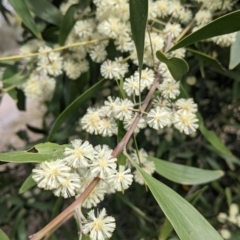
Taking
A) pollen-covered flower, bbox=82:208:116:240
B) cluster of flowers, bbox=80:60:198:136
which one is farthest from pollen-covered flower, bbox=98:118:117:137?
pollen-covered flower, bbox=82:208:116:240

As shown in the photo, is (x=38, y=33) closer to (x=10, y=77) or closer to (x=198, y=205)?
(x=10, y=77)

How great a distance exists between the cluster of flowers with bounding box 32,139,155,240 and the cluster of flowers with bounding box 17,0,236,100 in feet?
0.58

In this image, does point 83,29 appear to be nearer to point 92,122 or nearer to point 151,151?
point 92,122

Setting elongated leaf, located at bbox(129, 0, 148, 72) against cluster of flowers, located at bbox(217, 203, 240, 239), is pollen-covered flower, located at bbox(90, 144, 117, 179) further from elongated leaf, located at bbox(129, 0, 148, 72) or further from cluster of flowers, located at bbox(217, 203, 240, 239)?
cluster of flowers, located at bbox(217, 203, 240, 239)

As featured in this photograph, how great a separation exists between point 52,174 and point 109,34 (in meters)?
0.24

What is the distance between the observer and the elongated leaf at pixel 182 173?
0.56m

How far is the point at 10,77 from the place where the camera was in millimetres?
647

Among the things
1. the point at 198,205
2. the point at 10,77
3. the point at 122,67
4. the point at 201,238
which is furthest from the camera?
the point at 198,205

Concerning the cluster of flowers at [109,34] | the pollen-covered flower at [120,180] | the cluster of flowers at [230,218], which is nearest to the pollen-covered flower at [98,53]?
the cluster of flowers at [109,34]

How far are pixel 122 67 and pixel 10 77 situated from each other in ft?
0.72

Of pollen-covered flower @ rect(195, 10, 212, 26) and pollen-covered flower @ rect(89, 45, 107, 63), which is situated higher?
pollen-covered flower @ rect(195, 10, 212, 26)

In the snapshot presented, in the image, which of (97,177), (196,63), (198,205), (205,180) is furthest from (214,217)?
(97,177)

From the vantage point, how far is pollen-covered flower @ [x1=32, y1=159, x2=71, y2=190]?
355 mm

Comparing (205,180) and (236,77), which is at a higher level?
(236,77)
